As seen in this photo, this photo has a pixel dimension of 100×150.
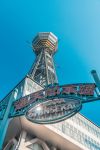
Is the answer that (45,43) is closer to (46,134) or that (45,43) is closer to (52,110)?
(46,134)

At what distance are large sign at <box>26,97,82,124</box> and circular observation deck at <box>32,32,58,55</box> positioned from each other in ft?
142

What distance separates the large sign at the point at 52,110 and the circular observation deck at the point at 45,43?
142ft

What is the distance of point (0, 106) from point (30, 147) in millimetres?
7660

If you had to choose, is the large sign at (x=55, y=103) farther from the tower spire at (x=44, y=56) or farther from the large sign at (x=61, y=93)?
the tower spire at (x=44, y=56)

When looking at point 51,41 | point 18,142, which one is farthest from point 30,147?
point 51,41

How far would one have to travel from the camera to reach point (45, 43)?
185 feet

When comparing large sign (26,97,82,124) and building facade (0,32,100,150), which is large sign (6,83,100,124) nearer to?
large sign (26,97,82,124)

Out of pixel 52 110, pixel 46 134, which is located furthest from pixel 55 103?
pixel 46 134

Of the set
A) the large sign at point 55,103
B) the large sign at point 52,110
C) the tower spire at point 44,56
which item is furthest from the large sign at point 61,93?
the tower spire at point 44,56

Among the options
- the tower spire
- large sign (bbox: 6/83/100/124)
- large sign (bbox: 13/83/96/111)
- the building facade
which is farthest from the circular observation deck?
large sign (bbox: 6/83/100/124)

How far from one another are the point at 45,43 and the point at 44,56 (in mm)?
6385

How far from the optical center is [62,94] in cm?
1307

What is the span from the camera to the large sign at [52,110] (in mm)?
12562

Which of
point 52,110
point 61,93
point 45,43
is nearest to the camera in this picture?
point 61,93
